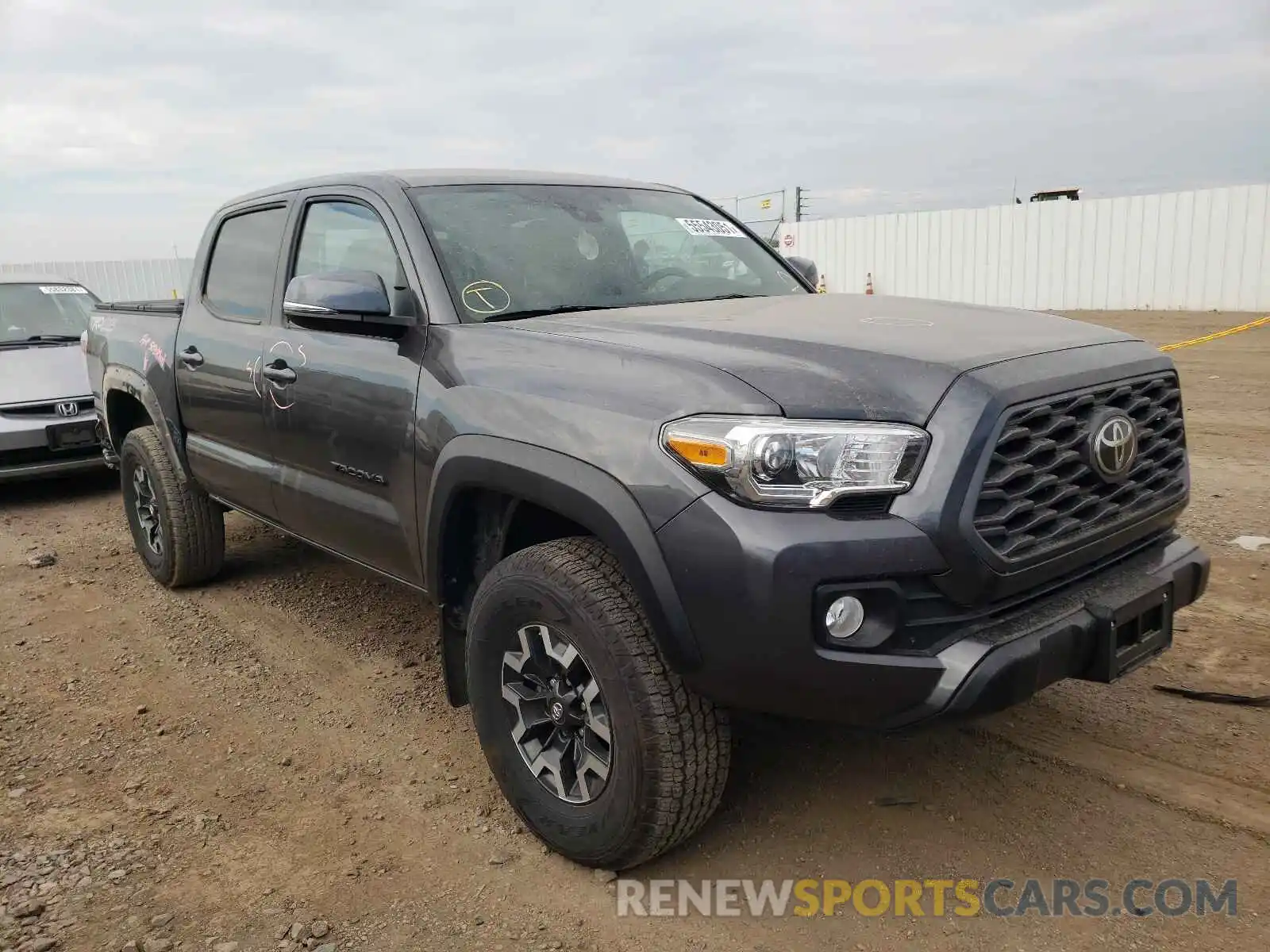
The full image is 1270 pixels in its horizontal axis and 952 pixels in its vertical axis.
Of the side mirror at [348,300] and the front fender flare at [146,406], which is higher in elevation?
the side mirror at [348,300]

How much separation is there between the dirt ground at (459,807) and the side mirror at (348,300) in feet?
4.71

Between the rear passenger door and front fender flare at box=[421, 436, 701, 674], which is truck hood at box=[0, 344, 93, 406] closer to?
the rear passenger door

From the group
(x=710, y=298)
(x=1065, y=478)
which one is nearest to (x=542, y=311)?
(x=710, y=298)

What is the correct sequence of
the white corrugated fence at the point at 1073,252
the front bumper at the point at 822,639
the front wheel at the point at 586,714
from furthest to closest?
1. the white corrugated fence at the point at 1073,252
2. the front wheel at the point at 586,714
3. the front bumper at the point at 822,639

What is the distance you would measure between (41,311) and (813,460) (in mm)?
8090

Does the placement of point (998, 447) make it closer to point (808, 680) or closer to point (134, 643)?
point (808, 680)

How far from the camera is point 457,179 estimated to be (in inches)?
139

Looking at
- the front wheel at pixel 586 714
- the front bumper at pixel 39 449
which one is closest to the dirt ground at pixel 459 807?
the front wheel at pixel 586 714

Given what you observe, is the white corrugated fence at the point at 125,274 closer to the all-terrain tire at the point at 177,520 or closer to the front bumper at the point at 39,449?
the front bumper at the point at 39,449

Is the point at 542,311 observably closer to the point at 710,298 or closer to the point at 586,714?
the point at 710,298

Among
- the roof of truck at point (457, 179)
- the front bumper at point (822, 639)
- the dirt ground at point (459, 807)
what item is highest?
the roof of truck at point (457, 179)

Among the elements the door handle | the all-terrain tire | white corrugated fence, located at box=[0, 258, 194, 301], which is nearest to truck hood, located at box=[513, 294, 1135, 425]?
the door handle

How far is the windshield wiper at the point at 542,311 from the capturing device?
3043 mm

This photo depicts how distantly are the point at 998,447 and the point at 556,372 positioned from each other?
1.10 meters
